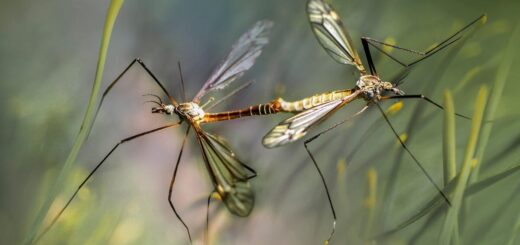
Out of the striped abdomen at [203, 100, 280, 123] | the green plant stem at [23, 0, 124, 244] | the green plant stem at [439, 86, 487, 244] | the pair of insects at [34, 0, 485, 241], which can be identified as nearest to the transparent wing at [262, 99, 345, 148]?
the pair of insects at [34, 0, 485, 241]

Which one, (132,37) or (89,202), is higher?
(132,37)

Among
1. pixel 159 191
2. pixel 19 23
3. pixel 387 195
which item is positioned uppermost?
pixel 19 23

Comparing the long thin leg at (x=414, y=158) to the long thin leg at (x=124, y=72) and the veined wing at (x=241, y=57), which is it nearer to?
the veined wing at (x=241, y=57)

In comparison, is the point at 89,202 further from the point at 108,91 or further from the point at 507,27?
the point at 507,27

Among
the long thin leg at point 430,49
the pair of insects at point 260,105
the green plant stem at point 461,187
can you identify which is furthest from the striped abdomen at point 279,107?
the green plant stem at point 461,187

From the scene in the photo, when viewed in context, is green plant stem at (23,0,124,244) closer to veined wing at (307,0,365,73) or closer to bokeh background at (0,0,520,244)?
bokeh background at (0,0,520,244)

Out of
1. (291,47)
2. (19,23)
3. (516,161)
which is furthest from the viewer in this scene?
(19,23)

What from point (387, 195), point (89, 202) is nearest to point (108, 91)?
point (89, 202)
